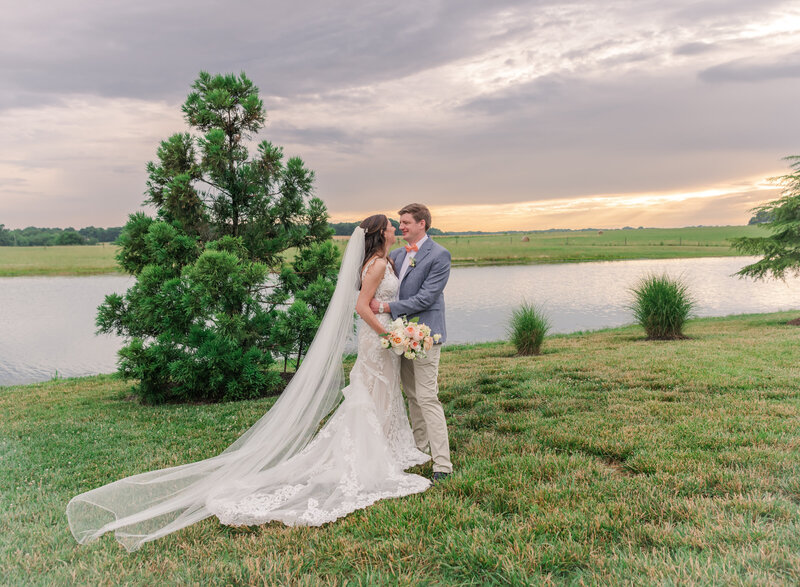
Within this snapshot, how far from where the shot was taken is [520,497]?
4375mm

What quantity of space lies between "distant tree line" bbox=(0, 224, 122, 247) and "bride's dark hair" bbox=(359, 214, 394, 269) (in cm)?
8678

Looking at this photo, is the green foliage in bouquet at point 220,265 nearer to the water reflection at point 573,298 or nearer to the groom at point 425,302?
the groom at point 425,302

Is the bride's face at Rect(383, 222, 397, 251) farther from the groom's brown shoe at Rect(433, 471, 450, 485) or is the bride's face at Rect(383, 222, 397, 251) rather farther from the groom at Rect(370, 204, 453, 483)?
the groom's brown shoe at Rect(433, 471, 450, 485)

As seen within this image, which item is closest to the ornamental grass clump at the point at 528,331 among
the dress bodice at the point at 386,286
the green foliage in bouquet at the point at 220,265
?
the green foliage in bouquet at the point at 220,265

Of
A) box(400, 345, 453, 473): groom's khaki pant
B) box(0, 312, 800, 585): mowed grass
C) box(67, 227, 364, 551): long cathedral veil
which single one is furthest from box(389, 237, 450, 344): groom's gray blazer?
box(0, 312, 800, 585): mowed grass

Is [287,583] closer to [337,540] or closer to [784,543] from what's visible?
[337,540]

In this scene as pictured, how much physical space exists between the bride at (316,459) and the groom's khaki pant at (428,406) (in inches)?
7.7

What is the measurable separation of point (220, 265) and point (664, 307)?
1127 cm

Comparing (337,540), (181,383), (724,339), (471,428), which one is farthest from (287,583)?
(724,339)

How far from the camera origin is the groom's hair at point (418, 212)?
5.55 metres

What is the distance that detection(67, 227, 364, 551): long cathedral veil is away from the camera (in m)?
4.26

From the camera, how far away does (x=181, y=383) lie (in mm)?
10109

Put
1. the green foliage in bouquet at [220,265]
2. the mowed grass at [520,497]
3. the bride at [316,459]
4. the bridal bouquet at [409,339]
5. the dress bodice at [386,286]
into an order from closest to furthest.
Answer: the mowed grass at [520,497], the bride at [316,459], the bridal bouquet at [409,339], the dress bodice at [386,286], the green foliage in bouquet at [220,265]

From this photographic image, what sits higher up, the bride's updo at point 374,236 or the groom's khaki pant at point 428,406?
the bride's updo at point 374,236
